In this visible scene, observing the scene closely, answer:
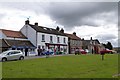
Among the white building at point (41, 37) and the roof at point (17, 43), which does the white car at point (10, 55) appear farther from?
the white building at point (41, 37)

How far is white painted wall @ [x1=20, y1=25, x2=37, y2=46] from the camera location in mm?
67125

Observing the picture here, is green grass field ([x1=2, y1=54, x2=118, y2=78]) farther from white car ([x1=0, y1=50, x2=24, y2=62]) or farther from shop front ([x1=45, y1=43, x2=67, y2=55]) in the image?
shop front ([x1=45, y1=43, x2=67, y2=55])

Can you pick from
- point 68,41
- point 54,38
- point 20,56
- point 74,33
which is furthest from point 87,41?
point 20,56

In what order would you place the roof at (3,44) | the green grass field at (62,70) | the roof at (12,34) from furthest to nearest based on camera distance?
the roof at (12,34)
the roof at (3,44)
the green grass field at (62,70)

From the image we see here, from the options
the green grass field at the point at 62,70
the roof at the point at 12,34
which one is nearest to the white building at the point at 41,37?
the roof at the point at 12,34

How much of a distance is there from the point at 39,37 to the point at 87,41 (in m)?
54.4

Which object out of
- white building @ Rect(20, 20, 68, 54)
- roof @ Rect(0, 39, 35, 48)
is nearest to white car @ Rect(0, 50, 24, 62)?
roof @ Rect(0, 39, 35, 48)

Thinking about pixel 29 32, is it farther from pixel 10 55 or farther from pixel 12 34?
pixel 10 55

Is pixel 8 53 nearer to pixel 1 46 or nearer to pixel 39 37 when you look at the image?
pixel 1 46

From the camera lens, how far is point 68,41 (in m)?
86.8

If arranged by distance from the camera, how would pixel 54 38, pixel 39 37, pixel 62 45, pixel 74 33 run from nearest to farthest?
pixel 39 37
pixel 54 38
pixel 62 45
pixel 74 33

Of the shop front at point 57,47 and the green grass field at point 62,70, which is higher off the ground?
the shop front at point 57,47

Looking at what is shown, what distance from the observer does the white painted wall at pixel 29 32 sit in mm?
67125

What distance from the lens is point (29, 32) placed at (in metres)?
68.2
